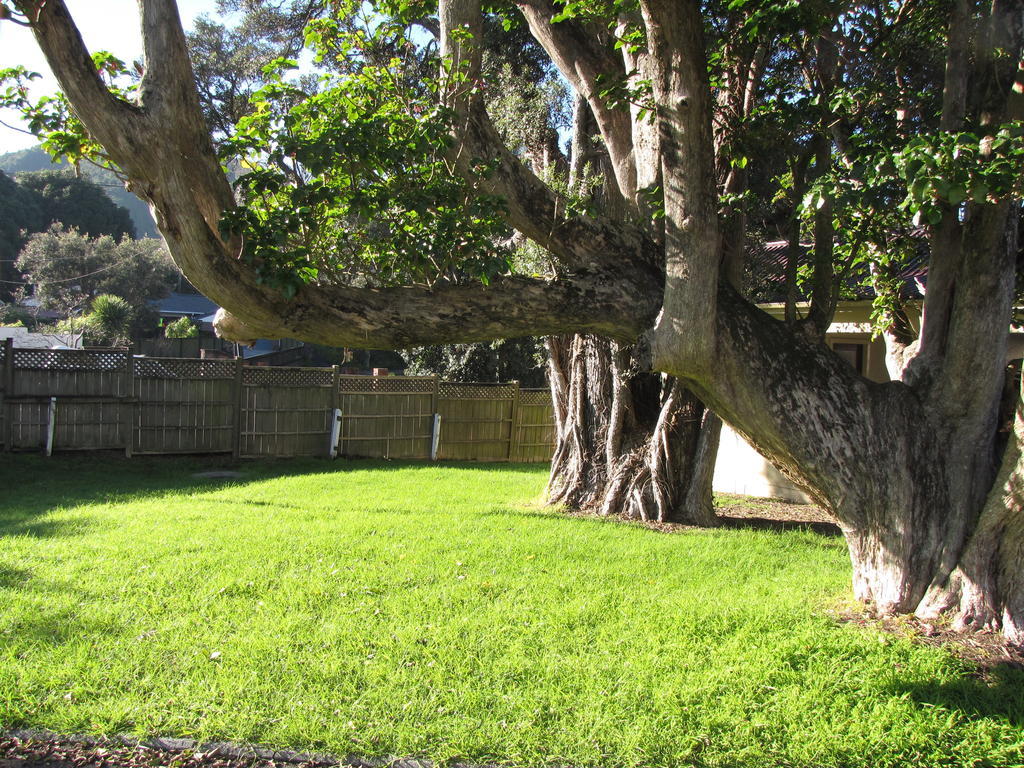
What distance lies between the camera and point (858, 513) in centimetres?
525

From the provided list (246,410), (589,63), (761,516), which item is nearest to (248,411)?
(246,410)

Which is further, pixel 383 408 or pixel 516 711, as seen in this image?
pixel 383 408

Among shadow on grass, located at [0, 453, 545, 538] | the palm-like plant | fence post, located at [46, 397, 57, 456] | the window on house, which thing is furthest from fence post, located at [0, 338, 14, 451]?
the palm-like plant

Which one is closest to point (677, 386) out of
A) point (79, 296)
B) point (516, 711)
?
point (516, 711)

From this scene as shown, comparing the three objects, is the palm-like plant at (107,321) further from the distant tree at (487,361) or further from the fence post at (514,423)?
the fence post at (514,423)

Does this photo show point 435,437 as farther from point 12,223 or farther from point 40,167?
point 40,167

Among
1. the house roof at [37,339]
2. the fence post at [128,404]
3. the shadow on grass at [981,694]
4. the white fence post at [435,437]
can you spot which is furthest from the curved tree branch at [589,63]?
the house roof at [37,339]

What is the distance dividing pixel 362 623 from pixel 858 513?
10.6ft

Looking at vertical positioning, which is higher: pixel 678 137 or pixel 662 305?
pixel 678 137

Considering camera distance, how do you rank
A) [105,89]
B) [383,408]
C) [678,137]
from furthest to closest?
[383,408] < [678,137] < [105,89]

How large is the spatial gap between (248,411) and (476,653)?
10748mm

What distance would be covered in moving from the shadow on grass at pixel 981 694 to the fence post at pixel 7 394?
12701mm

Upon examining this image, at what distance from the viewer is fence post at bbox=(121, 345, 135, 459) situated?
13.2 meters

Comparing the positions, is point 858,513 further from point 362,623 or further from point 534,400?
point 534,400
